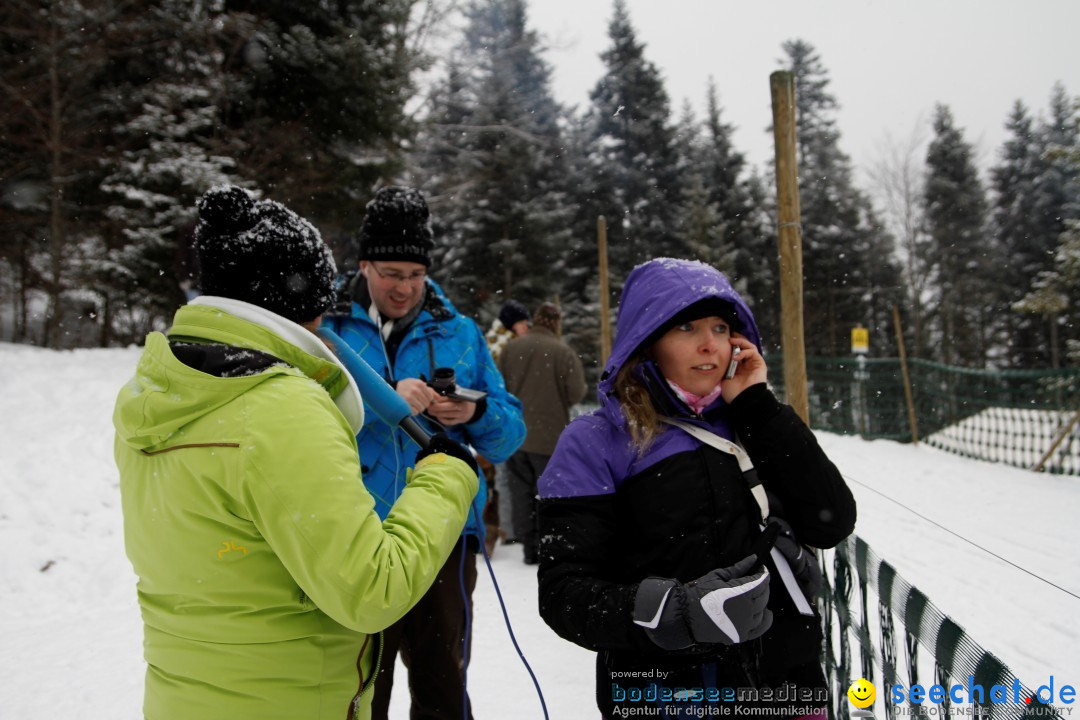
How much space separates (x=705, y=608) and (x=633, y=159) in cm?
2561

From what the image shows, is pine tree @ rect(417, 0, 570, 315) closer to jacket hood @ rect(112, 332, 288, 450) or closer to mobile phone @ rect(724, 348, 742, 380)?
mobile phone @ rect(724, 348, 742, 380)

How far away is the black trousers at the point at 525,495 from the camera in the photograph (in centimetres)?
596

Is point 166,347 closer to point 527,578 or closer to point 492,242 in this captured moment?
point 527,578

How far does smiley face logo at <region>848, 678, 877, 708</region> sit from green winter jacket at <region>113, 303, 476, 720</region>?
1861 mm

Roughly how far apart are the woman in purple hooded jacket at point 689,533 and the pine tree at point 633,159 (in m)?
22.6

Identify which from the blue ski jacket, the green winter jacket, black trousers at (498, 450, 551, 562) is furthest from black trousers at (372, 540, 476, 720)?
black trousers at (498, 450, 551, 562)

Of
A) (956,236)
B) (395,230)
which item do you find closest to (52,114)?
(395,230)

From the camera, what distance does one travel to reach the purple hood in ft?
5.53

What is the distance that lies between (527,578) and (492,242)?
18273 millimetres

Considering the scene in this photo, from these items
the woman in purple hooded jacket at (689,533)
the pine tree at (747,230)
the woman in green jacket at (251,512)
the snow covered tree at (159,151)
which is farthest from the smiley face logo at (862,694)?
the pine tree at (747,230)

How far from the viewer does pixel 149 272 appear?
11.6 meters

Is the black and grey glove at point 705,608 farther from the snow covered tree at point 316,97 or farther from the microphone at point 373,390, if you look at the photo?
the snow covered tree at point 316,97

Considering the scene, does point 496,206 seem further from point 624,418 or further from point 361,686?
point 361,686

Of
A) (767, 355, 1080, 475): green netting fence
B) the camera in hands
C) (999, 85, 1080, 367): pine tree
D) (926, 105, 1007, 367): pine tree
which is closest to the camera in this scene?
the camera in hands
